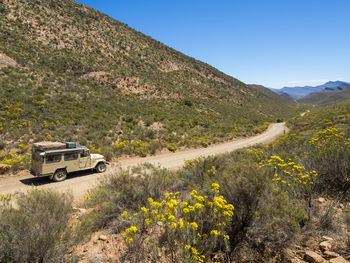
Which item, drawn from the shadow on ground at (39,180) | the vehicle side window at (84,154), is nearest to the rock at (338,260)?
the vehicle side window at (84,154)

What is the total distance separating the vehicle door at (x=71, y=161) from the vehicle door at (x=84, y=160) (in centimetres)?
20

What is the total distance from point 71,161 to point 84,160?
0.64 m

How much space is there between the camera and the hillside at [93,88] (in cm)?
1642

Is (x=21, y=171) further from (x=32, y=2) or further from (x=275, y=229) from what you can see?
(x=32, y=2)

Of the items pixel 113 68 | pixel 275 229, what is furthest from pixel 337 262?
pixel 113 68

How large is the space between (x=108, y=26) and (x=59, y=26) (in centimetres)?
1543

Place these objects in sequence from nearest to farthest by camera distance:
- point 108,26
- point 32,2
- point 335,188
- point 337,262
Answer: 1. point 337,262
2. point 335,188
3. point 32,2
4. point 108,26

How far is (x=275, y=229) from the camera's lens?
368cm

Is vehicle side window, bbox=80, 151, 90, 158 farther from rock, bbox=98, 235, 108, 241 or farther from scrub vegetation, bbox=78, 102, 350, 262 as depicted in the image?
rock, bbox=98, 235, 108, 241

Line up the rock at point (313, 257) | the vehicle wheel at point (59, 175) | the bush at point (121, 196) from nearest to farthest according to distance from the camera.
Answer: the rock at point (313, 257)
the bush at point (121, 196)
the vehicle wheel at point (59, 175)

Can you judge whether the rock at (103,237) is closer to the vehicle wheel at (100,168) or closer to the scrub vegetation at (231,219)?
the scrub vegetation at (231,219)

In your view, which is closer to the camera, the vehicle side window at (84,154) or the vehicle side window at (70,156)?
the vehicle side window at (70,156)

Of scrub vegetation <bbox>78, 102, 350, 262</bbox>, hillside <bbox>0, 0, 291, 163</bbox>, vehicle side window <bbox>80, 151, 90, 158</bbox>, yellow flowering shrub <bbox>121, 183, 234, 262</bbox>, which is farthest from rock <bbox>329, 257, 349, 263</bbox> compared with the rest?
hillside <bbox>0, 0, 291, 163</bbox>

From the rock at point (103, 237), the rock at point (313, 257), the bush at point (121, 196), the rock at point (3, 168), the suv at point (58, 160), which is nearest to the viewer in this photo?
the rock at point (313, 257)
